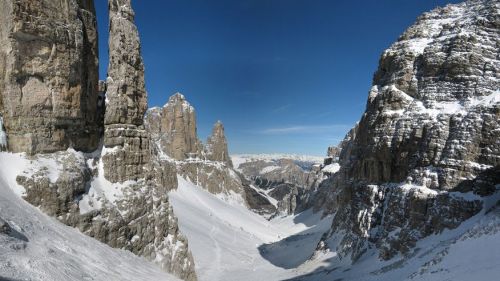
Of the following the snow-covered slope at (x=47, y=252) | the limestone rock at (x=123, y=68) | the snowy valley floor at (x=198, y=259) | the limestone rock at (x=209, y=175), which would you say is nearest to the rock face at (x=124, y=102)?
the limestone rock at (x=123, y=68)

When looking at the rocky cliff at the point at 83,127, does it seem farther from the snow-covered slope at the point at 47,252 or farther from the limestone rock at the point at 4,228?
the limestone rock at the point at 4,228

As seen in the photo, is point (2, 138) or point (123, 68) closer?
point (2, 138)

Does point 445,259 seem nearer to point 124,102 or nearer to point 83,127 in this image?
point 83,127

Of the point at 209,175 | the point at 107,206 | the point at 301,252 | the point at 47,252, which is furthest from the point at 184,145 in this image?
the point at 47,252

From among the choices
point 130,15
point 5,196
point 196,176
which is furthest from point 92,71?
point 196,176

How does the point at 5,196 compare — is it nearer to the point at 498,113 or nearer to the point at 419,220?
the point at 419,220
